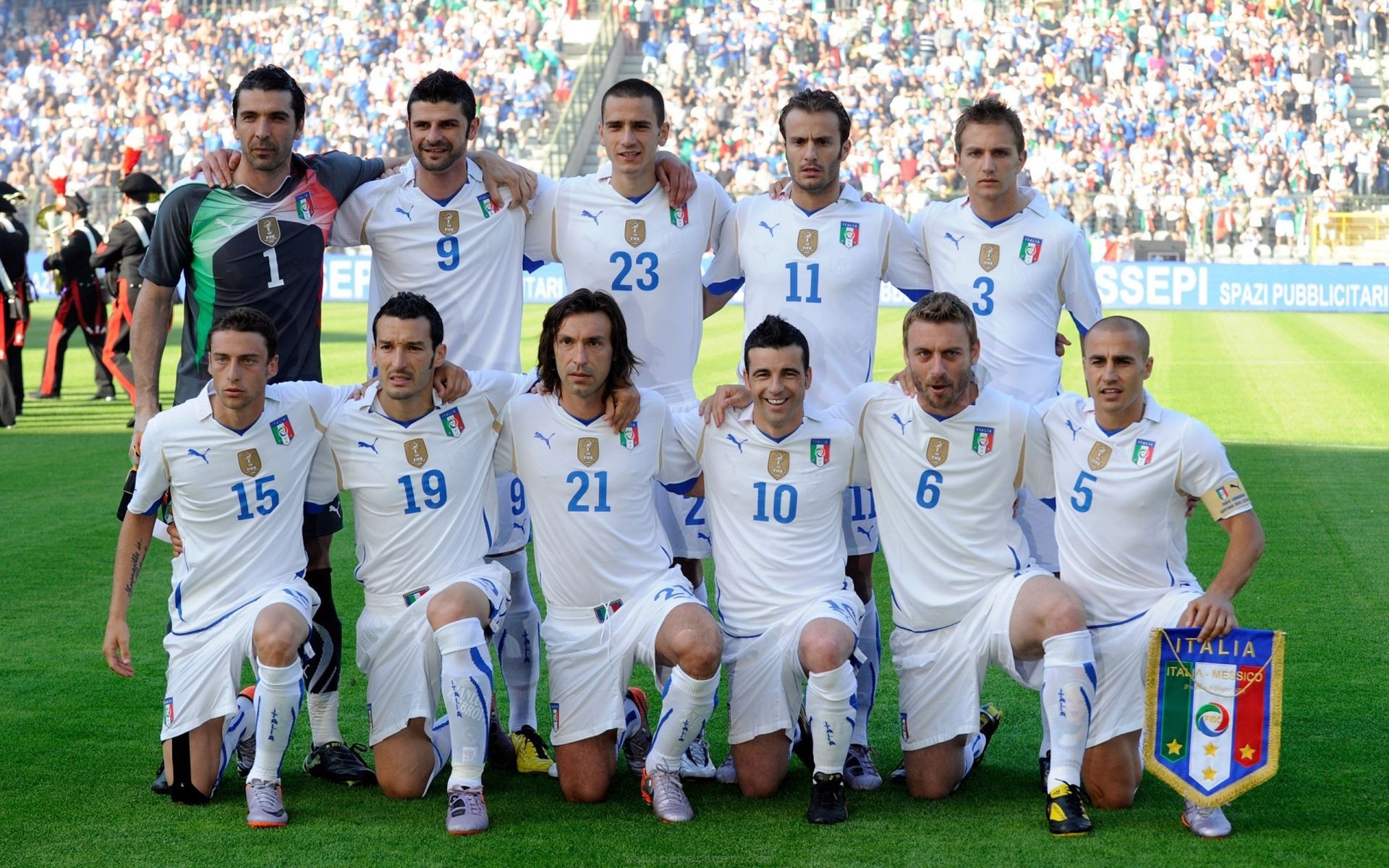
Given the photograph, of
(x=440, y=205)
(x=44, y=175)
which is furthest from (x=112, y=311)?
(x=44, y=175)

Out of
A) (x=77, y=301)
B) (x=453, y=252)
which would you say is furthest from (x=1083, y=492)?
(x=77, y=301)

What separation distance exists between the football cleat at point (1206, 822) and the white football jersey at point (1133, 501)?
2.17 ft

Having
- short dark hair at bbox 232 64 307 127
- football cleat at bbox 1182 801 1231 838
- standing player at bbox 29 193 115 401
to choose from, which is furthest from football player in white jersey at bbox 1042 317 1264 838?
standing player at bbox 29 193 115 401

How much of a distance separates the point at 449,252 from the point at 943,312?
6.43 ft

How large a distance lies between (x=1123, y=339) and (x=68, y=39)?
3851 centimetres

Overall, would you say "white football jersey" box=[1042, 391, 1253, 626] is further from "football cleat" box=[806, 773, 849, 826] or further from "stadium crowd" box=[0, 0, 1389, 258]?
"stadium crowd" box=[0, 0, 1389, 258]

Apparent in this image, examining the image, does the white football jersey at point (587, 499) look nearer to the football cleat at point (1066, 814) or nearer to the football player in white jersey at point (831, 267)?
the football player in white jersey at point (831, 267)

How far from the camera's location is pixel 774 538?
5.00m

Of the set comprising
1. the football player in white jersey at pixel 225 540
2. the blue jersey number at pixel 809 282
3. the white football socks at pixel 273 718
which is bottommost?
the white football socks at pixel 273 718

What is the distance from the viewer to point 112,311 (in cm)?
1420

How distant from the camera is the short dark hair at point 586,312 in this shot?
4.91 meters

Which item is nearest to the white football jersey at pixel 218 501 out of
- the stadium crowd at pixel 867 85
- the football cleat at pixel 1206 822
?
the football cleat at pixel 1206 822

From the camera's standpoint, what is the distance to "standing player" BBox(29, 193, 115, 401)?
14.6m

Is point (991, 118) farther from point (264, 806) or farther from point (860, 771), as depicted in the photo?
point (264, 806)
